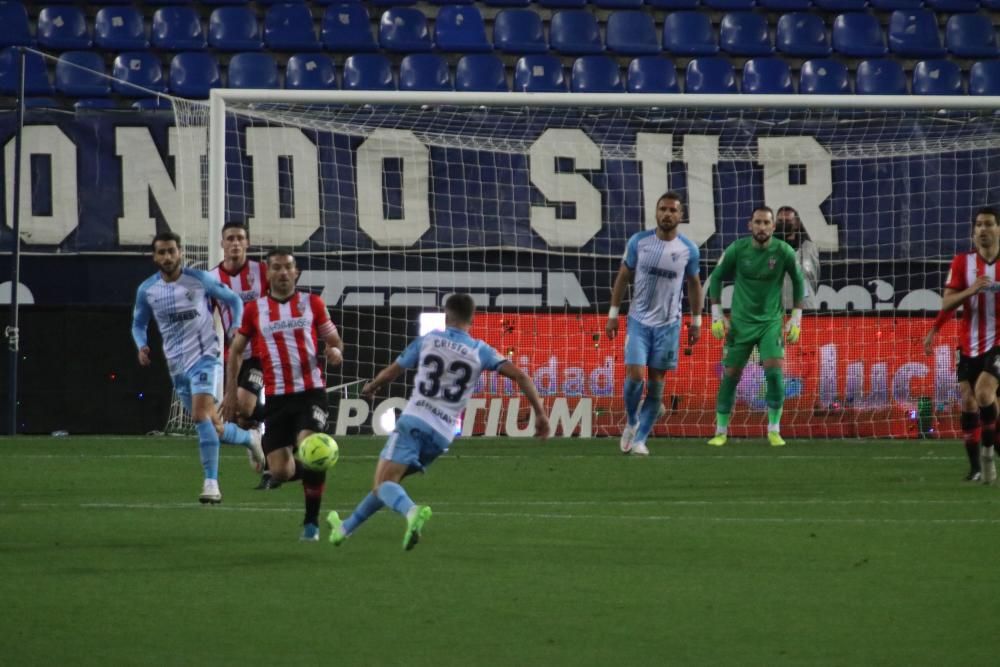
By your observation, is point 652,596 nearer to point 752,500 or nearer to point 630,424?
point 752,500

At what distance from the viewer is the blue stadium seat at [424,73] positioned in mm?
18438

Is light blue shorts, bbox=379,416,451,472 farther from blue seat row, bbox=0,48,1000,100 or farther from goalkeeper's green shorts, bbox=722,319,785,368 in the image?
blue seat row, bbox=0,48,1000,100

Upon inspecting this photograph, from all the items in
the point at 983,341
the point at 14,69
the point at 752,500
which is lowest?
the point at 752,500

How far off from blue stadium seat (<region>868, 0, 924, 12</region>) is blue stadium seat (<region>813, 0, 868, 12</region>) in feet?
0.52

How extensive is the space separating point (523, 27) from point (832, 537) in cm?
1196

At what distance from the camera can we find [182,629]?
538 cm

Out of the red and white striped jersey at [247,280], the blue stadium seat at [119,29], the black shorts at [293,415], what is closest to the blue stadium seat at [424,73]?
the blue stadium seat at [119,29]

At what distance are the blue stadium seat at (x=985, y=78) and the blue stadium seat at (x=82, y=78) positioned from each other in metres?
9.75

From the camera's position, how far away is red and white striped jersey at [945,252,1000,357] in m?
10.8

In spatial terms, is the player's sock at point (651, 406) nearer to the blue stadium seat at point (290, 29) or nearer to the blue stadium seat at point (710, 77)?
the blue stadium seat at point (710, 77)

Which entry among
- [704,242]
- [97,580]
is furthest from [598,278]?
[97,580]

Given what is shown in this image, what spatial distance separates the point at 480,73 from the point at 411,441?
450 inches

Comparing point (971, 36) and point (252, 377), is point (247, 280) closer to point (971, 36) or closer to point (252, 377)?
point (252, 377)

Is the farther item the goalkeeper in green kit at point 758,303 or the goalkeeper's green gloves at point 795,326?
the goalkeeper in green kit at point 758,303
